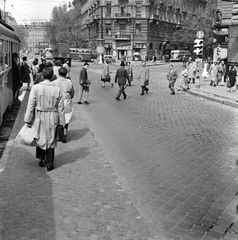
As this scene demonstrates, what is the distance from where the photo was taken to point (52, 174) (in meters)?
5.81

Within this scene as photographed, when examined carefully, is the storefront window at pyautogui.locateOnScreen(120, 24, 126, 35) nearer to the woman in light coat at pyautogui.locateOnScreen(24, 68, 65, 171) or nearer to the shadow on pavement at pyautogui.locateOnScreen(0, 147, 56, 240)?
the shadow on pavement at pyautogui.locateOnScreen(0, 147, 56, 240)

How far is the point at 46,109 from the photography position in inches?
224

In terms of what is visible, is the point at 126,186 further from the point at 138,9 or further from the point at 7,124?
the point at 138,9

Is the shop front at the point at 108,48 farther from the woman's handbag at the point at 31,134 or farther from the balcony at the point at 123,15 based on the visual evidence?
the woman's handbag at the point at 31,134

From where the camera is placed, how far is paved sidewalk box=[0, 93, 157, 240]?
392cm

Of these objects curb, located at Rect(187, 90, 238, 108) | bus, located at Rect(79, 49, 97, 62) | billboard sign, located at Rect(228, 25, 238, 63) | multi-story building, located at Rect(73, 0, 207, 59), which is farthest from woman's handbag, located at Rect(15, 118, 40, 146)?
bus, located at Rect(79, 49, 97, 62)

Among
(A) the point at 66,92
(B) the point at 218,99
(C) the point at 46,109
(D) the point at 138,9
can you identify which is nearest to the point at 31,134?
(C) the point at 46,109

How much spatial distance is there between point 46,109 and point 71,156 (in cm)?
149

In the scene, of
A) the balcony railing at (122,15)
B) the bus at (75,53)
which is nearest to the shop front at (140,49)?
the balcony railing at (122,15)

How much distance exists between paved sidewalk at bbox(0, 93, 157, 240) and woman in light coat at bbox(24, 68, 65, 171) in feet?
1.95

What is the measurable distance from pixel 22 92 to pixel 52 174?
12142mm

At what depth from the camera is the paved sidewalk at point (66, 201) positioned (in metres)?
3.92

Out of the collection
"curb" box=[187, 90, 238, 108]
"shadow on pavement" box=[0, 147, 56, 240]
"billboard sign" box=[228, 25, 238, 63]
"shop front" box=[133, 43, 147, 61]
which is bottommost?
"shadow on pavement" box=[0, 147, 56, 240]

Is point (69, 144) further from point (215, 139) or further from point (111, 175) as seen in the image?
point (215, 139)
